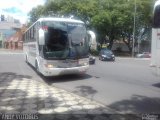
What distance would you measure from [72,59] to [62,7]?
37.6 meters

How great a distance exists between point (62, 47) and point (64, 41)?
1.03ft

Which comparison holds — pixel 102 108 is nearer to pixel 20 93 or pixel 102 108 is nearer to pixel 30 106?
pixel 30 106

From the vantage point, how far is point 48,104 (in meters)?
8.69

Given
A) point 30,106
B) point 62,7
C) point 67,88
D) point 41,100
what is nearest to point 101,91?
point 67,88

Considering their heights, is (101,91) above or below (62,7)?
below

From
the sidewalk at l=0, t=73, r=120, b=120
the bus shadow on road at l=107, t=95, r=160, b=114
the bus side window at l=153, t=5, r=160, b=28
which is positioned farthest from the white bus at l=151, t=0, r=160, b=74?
the sidewalk at l=0, t=73, r=120, b=120

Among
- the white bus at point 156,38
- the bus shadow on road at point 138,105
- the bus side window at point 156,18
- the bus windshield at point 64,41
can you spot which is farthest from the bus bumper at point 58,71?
the bus shadow on road at point 138,105

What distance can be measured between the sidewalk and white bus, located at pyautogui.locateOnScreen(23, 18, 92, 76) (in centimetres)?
269

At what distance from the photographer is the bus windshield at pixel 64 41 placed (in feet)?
45.2

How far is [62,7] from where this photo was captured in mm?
50312

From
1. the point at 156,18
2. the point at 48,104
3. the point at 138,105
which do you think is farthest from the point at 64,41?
the point at 138,105

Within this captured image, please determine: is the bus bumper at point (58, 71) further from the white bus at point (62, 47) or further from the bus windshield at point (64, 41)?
the bus windshield at point (64, 41)

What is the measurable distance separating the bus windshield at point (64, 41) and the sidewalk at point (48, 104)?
2.98 m

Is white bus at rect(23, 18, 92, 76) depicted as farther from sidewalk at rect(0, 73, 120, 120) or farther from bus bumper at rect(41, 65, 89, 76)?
sidewalk at rect(0, 73, 120, 120)
